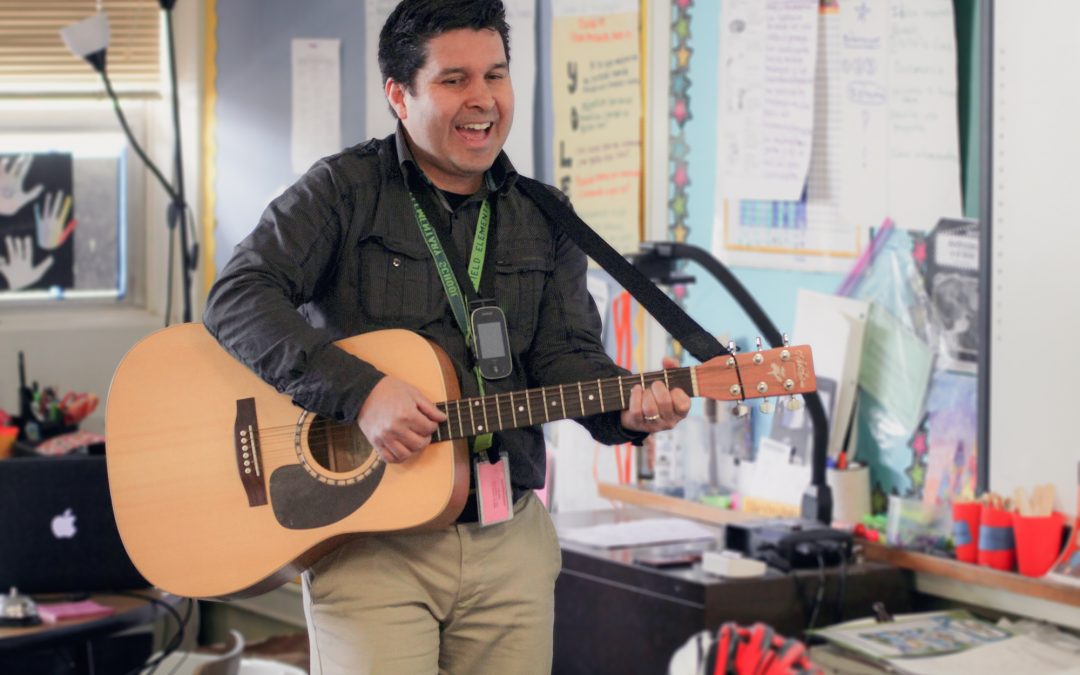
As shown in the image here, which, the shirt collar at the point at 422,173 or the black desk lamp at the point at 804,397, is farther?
the black desk lamp at the point at 804,397

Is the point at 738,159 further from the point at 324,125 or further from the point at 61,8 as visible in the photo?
the point at 61,8

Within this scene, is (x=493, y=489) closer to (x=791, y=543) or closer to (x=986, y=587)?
(x=791, y=543)

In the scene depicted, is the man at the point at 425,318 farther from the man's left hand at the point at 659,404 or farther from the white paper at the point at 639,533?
the white paper at the point at 639,533

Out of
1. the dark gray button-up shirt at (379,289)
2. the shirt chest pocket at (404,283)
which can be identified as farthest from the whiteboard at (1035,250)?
the shirt chest pocket at (404,283)

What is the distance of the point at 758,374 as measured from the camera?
5.90 ft

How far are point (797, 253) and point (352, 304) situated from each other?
1401mm

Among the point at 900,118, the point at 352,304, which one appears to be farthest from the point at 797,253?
the point at 352,304

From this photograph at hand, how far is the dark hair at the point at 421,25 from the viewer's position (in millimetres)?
1893

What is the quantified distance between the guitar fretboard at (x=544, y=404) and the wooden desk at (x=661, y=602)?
804 millimetres

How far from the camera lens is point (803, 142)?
3.02 meters

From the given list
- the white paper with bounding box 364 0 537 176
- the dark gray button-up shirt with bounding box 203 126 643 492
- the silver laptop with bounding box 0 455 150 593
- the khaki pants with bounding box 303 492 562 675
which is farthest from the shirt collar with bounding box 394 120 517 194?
the white paper with bounding box 364 0 537 176

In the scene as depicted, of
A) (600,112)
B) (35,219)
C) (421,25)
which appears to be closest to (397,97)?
(421,25)

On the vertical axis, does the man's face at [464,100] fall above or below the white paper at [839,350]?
above

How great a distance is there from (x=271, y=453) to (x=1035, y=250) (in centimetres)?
142
